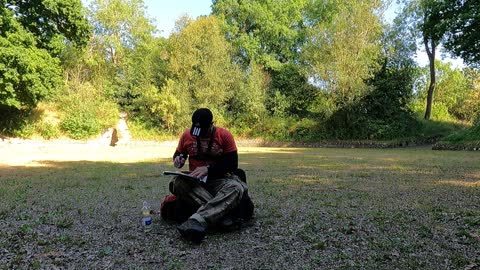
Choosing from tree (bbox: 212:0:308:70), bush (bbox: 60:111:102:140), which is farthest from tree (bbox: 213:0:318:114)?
bush (bbox: 60:111:102:140)

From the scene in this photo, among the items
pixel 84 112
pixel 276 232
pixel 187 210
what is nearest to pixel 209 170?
pixel 187 210

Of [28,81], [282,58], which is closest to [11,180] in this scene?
[28,81]

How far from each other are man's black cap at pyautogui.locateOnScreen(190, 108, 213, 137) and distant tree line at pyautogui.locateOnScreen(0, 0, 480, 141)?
21203 mm

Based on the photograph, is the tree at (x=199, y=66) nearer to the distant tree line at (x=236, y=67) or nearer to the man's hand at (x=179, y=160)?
the distant tree line at (x=236, y=67)

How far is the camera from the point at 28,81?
23.1 metres

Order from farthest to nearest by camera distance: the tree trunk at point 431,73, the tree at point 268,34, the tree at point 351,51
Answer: the tree at point 268,34 → the tree trunk at point 431,73 → the tree at point 351,51

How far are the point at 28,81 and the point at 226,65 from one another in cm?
1471

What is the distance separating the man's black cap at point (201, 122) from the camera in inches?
166

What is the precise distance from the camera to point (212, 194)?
14.1 feet

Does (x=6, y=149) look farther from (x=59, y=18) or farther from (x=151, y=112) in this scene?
(x=151, y=112)

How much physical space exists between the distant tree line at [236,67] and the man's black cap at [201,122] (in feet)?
69.6

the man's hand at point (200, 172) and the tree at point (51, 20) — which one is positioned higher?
the tree at point (51, 20)

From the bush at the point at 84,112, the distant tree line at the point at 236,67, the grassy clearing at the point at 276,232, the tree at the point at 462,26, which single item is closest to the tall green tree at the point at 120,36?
the distant tree line at the point at 236,67

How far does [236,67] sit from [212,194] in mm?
28935
